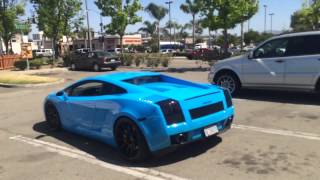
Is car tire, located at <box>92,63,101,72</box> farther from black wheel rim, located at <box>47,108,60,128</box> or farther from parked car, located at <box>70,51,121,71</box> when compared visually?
black wheel rim, located at <box>47,108,60,128</box>

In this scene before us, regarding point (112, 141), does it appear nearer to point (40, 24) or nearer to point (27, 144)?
point (27, 144)

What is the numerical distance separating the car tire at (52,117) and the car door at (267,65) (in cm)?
541

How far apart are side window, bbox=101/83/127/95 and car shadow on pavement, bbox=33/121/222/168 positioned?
926 millimetres

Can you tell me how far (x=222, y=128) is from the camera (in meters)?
6.78

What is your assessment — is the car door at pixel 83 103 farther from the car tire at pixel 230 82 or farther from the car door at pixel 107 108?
the car tire at pixel 230 82

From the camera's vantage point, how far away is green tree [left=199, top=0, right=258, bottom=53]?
23884mm

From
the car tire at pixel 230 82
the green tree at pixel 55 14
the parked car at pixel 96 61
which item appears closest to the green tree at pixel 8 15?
the green tree at pixel 55 14

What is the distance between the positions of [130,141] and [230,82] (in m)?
6.41

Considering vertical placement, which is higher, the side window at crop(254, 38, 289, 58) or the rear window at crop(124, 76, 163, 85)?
the side window at crop(254, 38, 289, 58)

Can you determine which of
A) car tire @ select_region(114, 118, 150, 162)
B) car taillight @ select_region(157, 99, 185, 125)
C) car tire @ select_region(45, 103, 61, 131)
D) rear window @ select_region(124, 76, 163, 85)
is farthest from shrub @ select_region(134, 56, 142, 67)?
car taillight @ select_region(157, 99, 185, 125)

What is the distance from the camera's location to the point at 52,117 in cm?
877

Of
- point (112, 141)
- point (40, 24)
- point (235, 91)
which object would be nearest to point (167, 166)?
point (112, 141)

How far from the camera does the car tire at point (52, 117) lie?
28.2ft

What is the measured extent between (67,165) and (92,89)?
1571 mm
